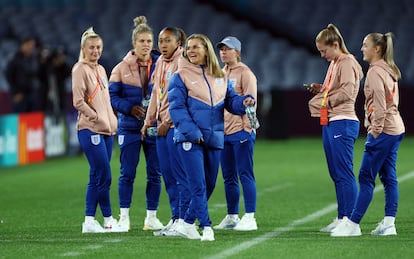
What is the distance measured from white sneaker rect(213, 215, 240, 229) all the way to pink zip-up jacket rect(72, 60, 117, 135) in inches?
57.2

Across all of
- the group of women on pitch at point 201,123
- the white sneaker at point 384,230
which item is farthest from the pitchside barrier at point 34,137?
the white sneaker at point 384,230

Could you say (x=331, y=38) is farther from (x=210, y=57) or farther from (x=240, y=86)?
(x=210, y=57)

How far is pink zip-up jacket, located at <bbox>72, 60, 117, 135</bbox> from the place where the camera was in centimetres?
1169

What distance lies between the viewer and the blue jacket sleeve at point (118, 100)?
39.1ft

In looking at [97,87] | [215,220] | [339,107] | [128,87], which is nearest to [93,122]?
[97,87]

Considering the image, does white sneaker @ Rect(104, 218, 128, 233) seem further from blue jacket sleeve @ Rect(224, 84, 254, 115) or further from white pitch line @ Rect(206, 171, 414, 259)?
blue jacket sleeve @ Rect(224, 84, 254, 115)

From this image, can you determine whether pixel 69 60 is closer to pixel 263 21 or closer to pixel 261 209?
pixel 263 21

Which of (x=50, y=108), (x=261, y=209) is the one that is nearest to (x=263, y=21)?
(x=50, y=108)

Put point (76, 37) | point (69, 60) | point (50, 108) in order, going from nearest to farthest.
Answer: point (50, 108) → point (69, 60) → point (76, 37)

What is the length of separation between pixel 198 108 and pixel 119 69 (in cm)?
160

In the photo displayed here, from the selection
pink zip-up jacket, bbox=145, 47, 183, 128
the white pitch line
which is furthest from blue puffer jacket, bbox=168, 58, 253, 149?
the white pitch line

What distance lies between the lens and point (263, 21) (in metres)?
32.5

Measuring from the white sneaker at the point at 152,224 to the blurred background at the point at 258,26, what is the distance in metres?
16.2

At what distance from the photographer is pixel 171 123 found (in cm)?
1123
